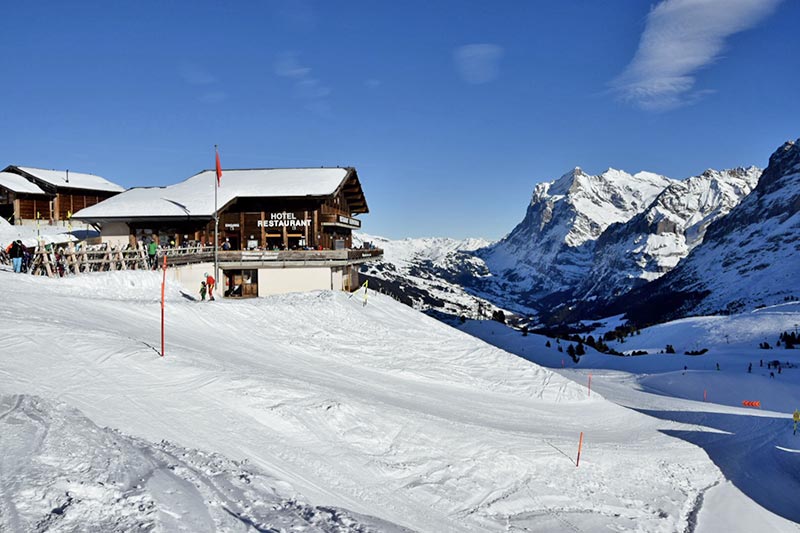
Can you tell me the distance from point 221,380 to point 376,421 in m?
4.51

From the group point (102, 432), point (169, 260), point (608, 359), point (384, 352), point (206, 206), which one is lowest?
point (608, 359)

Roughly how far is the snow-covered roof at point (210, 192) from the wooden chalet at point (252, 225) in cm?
8

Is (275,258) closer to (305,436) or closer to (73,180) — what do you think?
(305,436)

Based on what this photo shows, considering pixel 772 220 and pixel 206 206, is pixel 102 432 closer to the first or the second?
pixel 206 206

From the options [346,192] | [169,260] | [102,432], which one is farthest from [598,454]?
[346,192]

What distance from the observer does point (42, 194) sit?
166 feet

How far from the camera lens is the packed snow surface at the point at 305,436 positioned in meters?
8.12

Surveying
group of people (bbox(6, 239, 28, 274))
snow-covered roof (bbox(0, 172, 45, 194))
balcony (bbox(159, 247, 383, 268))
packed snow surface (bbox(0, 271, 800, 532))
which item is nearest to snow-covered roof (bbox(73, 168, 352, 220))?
balcony (bbox(159, 247, 383, 268))

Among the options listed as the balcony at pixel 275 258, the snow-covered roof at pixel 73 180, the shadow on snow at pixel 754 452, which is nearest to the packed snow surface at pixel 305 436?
the shadow on snow at pixel 754 452

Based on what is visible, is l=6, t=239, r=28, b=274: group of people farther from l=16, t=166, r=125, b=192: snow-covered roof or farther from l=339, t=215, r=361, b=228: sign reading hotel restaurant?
l=16, t=166, r=125, b=192: snow-covered roof

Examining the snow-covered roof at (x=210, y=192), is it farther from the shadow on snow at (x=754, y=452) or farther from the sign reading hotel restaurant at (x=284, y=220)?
the shadow on snow at (x=754, y=452)

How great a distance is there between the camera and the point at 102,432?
9891 millimetres

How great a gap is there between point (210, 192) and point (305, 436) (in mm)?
32519

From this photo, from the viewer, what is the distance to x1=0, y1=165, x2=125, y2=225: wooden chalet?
49.0 metres
